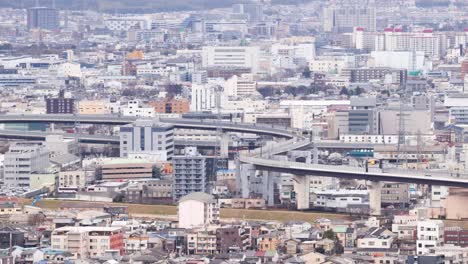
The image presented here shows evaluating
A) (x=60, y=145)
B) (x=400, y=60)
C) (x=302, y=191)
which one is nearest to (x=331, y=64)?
(x=400, y=60)

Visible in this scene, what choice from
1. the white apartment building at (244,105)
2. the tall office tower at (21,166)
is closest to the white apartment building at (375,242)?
the tall office tower at (21,166)

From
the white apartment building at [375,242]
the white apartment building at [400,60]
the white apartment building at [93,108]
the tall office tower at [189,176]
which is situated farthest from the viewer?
the white apartment building at [400,60]

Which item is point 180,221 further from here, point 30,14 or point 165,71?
point 30,14

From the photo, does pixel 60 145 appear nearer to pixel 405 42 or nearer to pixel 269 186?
pixel 269 186

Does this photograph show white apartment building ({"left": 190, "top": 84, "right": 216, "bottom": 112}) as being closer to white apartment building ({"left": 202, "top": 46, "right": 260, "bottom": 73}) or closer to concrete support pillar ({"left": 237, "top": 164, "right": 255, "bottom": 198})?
white apartment building ({"left": 202, "top": 46, "right": 260, "bottom": 73})

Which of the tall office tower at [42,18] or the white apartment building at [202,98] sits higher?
the tall office tower at [42,18]

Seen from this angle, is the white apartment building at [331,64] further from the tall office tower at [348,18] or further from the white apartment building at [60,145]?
the white apartment building at [60,145]

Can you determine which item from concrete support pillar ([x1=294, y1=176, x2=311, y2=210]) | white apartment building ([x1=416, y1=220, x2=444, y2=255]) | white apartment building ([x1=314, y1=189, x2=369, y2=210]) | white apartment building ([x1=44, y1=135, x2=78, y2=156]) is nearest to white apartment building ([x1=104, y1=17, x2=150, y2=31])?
white apartment building ([x1=44, y1=135, x2=78, y2=156])
